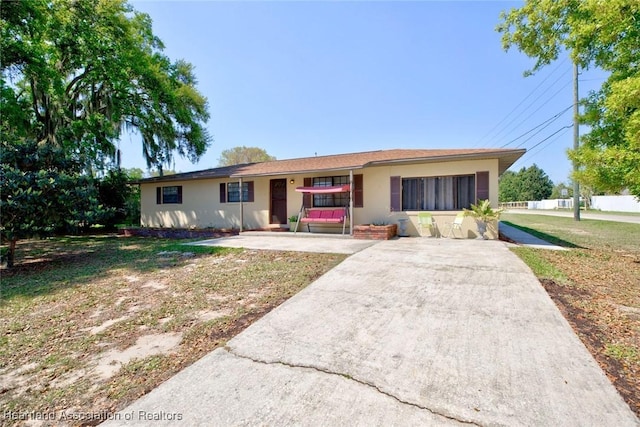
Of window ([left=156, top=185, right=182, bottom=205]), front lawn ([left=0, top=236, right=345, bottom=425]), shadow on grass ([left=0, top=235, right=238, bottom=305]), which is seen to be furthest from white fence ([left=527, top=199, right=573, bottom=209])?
shadow on grass ([left=0, top=235, right=238, bottom=305])

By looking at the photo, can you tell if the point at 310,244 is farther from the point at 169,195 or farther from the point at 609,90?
the point at 169,195

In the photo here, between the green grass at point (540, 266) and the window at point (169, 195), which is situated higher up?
the window at point (169, 195)

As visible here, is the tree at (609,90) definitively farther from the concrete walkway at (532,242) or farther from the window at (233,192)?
the window at (233,192)

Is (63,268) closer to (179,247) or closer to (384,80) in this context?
(179,247)

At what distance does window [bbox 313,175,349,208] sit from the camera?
33.6ft

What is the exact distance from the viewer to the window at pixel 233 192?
11836 millimetres

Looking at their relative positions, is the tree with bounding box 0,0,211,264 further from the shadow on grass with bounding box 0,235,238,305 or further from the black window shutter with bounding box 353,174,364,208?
the black window shutter with bounding box 353,174,364,208

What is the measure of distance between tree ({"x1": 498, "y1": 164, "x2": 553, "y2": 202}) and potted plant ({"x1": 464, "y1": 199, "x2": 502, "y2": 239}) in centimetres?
6452

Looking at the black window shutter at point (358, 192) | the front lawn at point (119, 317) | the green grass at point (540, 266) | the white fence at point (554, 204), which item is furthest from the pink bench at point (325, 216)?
the white fence at point (554, 204)

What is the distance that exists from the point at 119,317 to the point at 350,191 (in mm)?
6983

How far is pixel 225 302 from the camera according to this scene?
3807 mm

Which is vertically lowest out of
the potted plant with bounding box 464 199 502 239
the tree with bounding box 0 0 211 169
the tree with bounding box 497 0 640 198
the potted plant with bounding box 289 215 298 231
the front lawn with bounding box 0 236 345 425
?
the front lawn with bounding box 0 236 345 425

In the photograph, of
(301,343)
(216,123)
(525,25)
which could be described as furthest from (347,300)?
(216,123)

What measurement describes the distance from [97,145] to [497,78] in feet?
65.5
